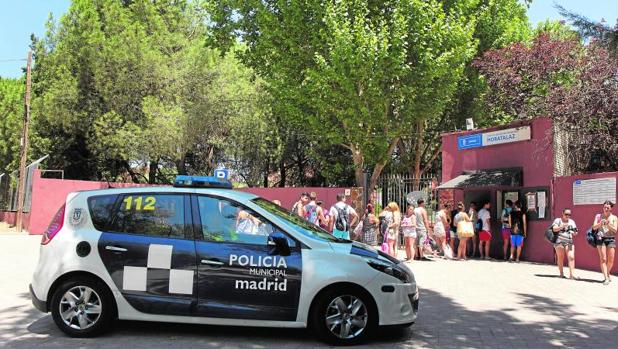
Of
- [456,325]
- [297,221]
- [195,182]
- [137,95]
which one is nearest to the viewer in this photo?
[195,182]

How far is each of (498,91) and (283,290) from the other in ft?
56.2

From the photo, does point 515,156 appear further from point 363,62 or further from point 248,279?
point 248,279

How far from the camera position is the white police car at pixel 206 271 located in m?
5.66

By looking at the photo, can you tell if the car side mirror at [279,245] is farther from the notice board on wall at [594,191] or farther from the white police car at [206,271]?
the notice board on wall at [594,191]

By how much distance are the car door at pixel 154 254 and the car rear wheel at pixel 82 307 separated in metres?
0.25

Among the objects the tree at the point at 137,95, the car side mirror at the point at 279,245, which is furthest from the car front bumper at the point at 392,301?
the tree at the point at 137,95

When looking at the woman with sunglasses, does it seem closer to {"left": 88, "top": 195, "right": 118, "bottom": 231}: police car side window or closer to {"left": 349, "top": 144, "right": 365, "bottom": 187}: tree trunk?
{"left": 88, "top": 195, "right": 118, "bottom": 231}: police car side window

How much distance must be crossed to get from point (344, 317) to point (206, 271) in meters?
1.53

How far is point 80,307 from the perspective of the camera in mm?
5891

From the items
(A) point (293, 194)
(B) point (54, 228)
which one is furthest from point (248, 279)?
(A) point (293, 194)

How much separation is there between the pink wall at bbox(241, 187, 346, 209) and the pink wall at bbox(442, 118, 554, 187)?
4.96 metres

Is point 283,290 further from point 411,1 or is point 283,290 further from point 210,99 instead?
point 210,99

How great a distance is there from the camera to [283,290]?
5.64 m

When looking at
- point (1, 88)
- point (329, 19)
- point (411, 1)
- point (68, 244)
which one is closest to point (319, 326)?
point (68, 244)
